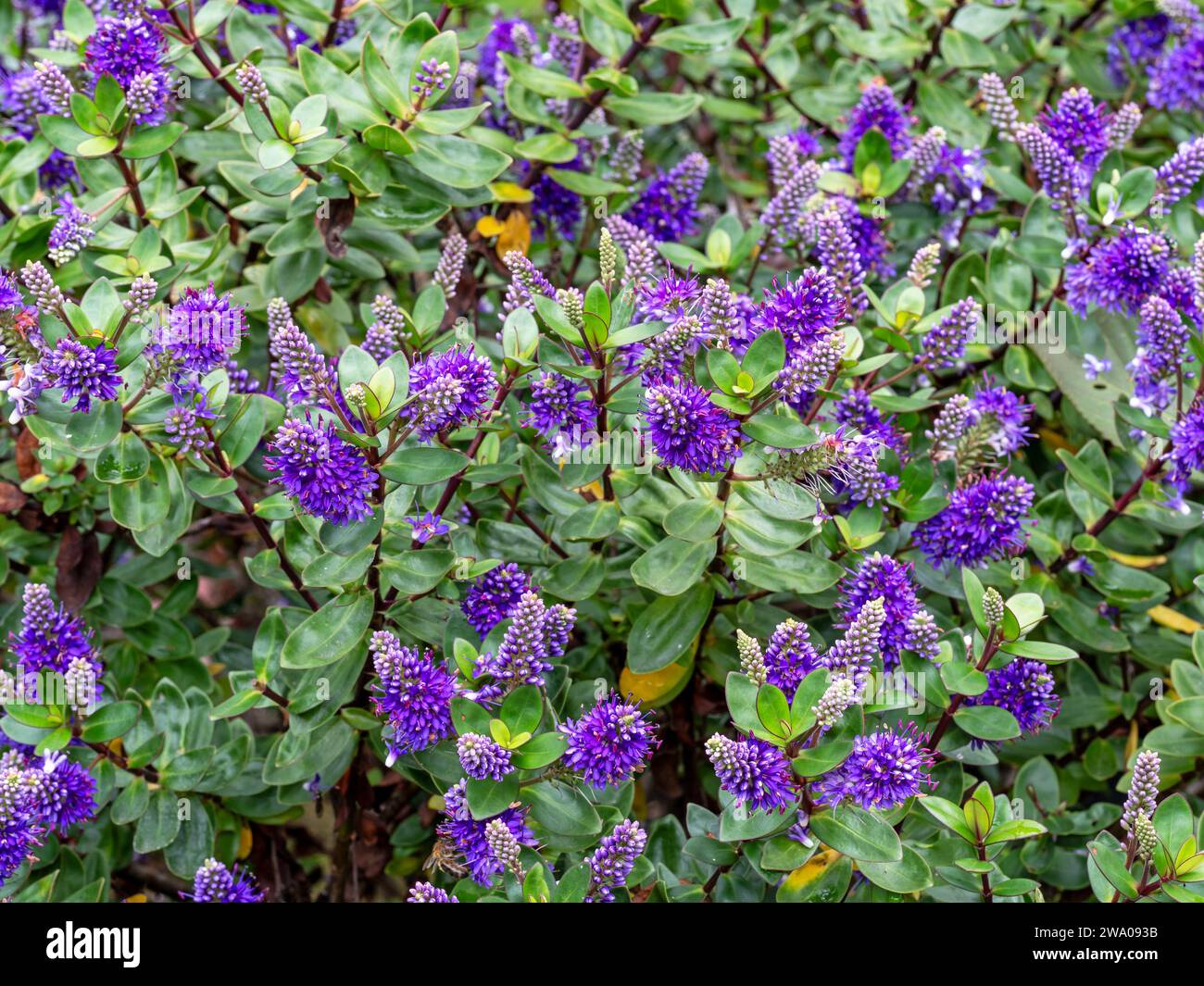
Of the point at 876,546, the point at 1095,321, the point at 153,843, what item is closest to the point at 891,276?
the point at 1095,321

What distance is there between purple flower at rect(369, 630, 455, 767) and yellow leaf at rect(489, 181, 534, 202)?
139 cm

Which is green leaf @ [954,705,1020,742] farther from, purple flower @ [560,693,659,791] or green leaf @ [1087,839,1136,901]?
purple flower @ [560,693,659,791]

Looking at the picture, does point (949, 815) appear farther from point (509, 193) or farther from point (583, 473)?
point (509, 193)

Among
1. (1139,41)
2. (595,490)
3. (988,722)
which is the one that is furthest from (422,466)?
(1139,41)

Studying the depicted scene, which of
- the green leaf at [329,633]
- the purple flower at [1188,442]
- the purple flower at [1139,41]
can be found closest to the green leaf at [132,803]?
the green leaf at [329,633]

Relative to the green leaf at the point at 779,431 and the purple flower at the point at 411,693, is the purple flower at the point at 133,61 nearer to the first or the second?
the purple flower at the point at 411,693

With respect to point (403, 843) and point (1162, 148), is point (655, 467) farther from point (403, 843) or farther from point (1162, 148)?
point (1162, 148)

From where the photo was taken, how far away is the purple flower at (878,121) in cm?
349

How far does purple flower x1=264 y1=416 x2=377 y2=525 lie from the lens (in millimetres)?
2232

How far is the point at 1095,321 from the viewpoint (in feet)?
10.8

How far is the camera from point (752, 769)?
2.21m

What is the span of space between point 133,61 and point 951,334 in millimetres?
1957

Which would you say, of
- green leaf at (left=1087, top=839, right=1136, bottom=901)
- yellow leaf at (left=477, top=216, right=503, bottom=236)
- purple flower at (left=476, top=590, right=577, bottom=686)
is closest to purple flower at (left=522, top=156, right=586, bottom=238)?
yellow leaf at (left=477, top=216, right=503, bottom=236)
